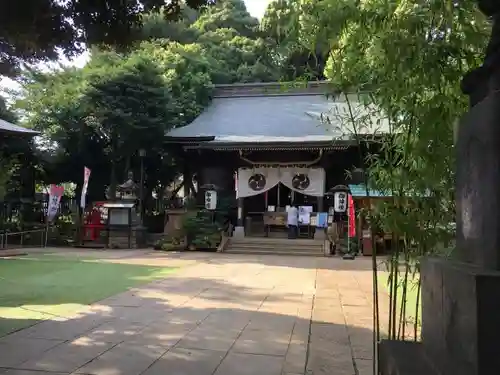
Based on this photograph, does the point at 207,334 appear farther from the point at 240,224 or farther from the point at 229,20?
the point at 229,20

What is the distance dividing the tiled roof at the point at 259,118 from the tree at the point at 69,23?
1206 centimetres

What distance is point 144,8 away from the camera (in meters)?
5.13

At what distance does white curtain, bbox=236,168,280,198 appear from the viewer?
18.7 m

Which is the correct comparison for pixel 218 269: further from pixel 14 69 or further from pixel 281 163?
pixel 281 163

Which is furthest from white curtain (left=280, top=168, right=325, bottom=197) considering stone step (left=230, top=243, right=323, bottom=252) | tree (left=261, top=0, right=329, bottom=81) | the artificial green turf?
tree (left=261, top=0, right=329, bottom=81)

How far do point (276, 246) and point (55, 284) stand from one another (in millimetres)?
9484

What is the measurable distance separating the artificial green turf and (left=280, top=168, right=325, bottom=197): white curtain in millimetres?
8387

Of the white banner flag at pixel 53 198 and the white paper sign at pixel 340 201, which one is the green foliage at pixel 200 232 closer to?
the white paper sign at pixel 340 201

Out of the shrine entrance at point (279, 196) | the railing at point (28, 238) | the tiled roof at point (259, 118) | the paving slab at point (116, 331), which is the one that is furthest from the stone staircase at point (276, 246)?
the paving slab at point (116, 331)

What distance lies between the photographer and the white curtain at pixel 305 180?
18.0 m

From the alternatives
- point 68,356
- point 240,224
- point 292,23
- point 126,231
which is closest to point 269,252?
point 240,224

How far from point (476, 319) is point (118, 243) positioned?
16.8m

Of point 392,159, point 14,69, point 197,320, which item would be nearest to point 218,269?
point 197,320

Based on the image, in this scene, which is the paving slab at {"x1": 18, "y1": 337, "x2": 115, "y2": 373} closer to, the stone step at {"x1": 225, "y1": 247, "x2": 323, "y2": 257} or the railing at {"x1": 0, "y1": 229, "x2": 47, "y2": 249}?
the stone step at {"x1": 225, "y1": 247, "x2": 323, "y2": 257}
